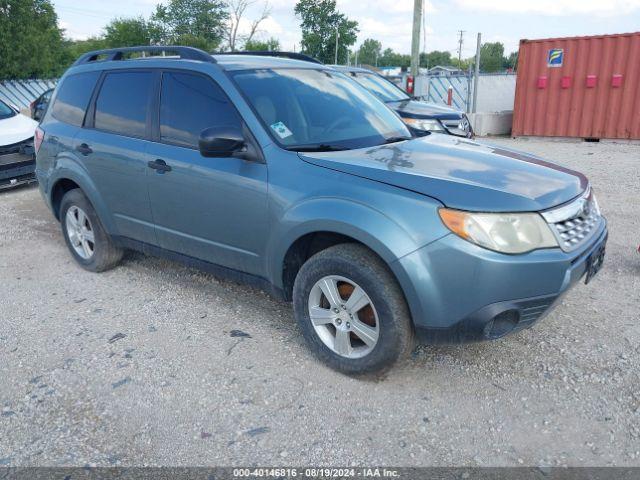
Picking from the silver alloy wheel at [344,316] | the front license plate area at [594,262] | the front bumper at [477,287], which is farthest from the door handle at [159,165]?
the front license plate area at [594,262]

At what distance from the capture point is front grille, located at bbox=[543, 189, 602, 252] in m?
2.75

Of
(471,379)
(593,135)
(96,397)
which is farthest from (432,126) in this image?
(593,135)

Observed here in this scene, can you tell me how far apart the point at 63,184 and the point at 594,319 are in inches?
176

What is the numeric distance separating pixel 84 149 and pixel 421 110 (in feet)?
18.4

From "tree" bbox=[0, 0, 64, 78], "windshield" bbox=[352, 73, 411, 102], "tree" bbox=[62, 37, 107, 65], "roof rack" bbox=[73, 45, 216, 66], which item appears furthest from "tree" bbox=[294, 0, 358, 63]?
"roof rack" bbox=[73, 45, 216, 66]

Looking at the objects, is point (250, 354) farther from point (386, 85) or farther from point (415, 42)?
point (415, 42)

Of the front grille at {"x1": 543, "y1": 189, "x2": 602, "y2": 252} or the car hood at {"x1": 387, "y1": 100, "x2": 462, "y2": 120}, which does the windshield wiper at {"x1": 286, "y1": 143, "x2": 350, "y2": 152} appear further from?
the car hood at {"x1": 387, "y1": 100, "x2": 462, "y2": 120}

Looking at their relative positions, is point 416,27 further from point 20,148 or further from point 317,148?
point 317,148

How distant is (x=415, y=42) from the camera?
1628 centimetres

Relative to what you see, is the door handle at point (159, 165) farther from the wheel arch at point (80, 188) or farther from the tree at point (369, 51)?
the tree at point (369, 51)

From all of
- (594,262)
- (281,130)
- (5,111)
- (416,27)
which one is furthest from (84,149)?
(416,27)

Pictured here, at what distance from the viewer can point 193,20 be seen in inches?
1850

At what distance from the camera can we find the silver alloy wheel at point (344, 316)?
299 cm

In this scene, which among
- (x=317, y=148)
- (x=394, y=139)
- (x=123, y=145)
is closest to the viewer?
(x=317, y=148)
